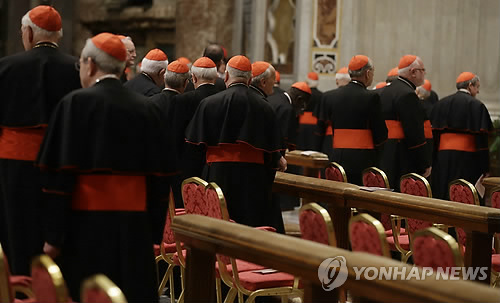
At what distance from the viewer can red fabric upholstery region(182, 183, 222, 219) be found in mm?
4906

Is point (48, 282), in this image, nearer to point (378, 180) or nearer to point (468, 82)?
point (378, 180)

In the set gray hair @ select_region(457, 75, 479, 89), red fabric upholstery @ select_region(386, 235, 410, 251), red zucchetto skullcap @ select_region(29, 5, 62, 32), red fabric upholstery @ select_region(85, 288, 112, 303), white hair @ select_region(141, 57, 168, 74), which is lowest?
red fabric upholstery @ select_region(386, 235, 410, 251)

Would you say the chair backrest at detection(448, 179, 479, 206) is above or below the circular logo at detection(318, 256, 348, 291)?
below

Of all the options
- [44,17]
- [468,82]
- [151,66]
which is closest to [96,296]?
[44,17]

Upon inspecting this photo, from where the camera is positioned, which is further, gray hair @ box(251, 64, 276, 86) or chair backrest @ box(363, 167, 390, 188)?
gray hair @ box(251, 64, 276, 86)

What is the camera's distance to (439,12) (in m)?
12.7

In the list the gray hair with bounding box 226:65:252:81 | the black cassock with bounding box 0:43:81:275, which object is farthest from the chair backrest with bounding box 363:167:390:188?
the black cassock with bounding box 0:43:81:275

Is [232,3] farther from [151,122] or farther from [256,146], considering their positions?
[151,122]

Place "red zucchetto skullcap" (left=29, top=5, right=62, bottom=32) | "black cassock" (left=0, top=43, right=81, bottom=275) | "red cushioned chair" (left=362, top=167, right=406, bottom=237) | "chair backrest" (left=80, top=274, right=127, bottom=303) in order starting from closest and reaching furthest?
"chair backrest" (left=80, top=274, right=127, bottom=303) → "black cassock" (left=0, top=43, right=81, bottom=275) → "red zucchetto skullcap" (left=29, top=5, right=62, bottom=32) → "red cushioned chair" (left=362, top=167, right=406, bottom=237)

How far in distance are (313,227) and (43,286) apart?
159cm

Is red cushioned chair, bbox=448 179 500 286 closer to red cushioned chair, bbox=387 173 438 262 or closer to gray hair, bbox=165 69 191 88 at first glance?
red cushioned chair, bbox=387 173 438 262

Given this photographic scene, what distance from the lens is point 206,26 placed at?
1822 centimetres

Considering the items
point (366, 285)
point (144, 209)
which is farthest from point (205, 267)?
point (366, 285)

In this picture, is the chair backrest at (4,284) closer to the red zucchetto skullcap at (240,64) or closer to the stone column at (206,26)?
the red zucchetto skullcap at (240,64)
